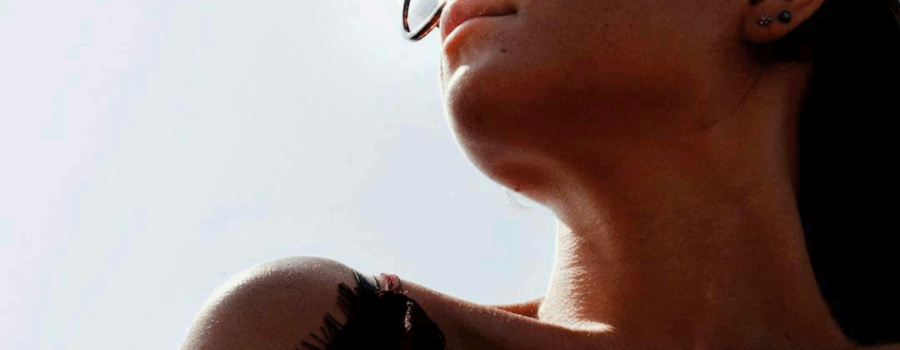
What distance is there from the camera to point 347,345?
7.29 feet

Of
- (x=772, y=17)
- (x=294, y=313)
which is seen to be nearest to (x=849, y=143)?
(x=772, y=17)

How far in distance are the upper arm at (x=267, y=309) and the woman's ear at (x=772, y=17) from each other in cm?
110

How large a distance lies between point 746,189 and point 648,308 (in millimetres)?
355

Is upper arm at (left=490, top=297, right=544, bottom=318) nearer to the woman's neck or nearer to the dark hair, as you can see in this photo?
the woman's neck

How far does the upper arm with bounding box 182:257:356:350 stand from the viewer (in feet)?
7.18

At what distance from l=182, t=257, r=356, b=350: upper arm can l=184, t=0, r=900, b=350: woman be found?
0.16 feet

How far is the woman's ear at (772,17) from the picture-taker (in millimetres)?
2834

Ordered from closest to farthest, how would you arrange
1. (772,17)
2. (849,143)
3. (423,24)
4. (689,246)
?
1. (689,246)
2. (772,17)
3. (849,143)
4. (423,24)

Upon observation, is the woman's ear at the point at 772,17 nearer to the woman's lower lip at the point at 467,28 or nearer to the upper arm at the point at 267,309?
the woman's lower lip at the point at 467,28

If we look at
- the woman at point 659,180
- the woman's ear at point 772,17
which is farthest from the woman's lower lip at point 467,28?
the woman's ear at point 772,17

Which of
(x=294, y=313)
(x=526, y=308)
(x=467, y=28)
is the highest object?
(x=467, y=28)

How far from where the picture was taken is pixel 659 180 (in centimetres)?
273

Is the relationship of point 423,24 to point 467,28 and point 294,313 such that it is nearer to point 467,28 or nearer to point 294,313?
point 467,28

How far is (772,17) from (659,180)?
0.46 metres
